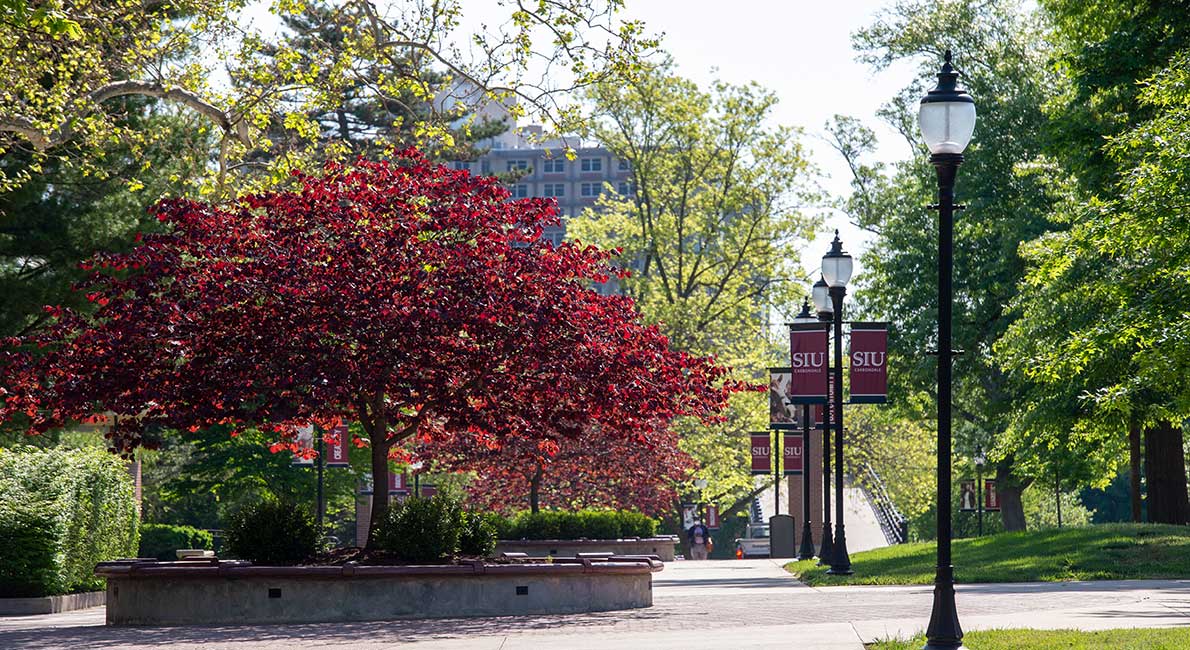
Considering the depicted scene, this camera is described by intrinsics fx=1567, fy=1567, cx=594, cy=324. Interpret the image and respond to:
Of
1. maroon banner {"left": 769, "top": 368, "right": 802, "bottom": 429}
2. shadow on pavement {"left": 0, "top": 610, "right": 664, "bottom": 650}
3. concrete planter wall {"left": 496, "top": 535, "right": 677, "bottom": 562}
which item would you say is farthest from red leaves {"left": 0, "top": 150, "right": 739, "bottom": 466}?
maroon banner {"left": 769, "top": 368, "right": 802, "bottom": 429}

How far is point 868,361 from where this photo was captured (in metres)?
27.0

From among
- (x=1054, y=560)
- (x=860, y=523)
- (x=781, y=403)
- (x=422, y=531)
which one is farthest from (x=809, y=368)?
(x=860, y=523)

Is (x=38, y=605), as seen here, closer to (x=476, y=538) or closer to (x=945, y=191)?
(x=476, y=538)

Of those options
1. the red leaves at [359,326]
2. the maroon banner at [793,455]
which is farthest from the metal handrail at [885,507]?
the red leaves at [359,326]

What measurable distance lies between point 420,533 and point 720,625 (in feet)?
14.5

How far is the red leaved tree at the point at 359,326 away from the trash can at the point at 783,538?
1182 inches

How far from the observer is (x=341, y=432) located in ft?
117

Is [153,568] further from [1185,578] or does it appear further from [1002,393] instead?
[1002,393]

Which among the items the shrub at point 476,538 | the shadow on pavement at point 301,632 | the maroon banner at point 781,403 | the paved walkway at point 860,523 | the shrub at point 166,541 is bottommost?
the paved walkway at point 860,523

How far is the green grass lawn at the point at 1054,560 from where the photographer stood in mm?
23438

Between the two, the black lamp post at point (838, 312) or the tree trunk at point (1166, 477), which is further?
the tree trunk at point (1166, 477)

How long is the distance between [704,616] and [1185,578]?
8215 millimetres

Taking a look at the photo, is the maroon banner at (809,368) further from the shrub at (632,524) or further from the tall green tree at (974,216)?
the shrub at (632,524)

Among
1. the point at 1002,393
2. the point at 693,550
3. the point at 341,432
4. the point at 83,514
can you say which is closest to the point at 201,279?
the point at 83,514
